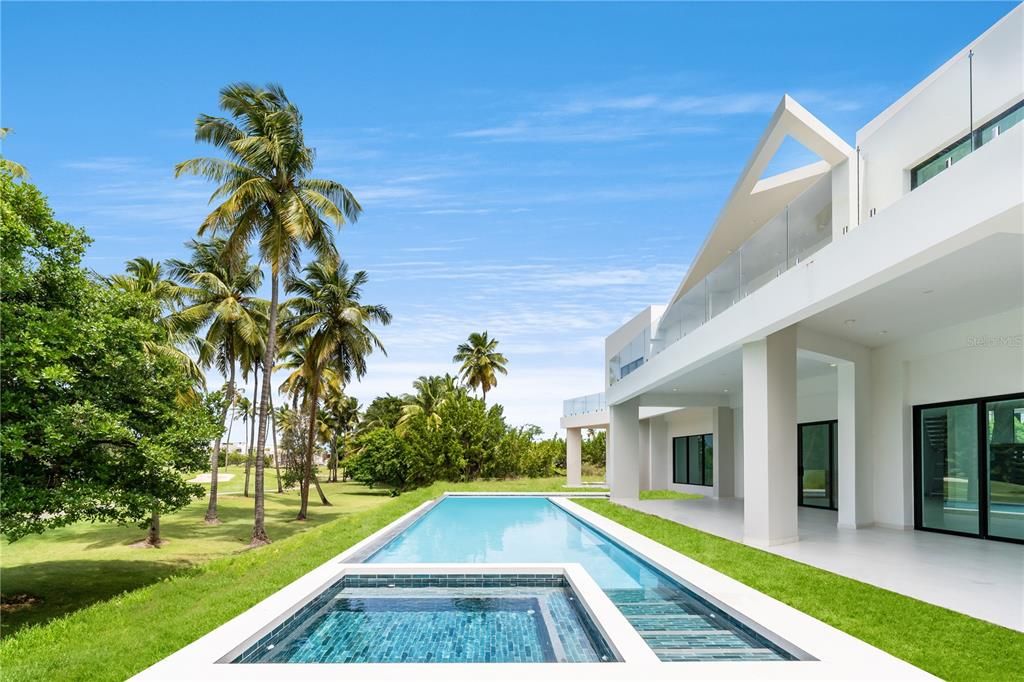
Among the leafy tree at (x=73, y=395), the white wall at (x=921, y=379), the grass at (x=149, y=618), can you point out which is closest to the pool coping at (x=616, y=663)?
the grass at (x=149, y=618)

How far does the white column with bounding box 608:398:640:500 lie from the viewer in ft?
74.5

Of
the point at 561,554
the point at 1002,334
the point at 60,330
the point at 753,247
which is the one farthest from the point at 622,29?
the point at 60,330

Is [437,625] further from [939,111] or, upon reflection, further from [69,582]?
[69,582]

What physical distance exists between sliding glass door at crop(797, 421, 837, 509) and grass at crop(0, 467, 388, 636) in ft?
47.3

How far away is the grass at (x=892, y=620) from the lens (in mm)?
5270

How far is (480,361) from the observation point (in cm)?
4734

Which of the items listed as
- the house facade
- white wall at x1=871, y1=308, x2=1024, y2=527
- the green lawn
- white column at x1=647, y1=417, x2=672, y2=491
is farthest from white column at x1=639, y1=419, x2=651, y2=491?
the green lawn

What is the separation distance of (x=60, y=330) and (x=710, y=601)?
9.26 m

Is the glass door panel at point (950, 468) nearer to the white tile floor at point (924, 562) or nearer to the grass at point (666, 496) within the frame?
the white tile floor at point (924, 562)

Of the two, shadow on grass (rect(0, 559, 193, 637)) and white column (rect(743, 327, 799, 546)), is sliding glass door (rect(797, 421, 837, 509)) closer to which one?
white column (rect(743, 327, 799, 546))

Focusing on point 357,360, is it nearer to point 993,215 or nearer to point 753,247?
point 753,247

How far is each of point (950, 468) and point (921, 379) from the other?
1589 millimetres

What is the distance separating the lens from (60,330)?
1022cm

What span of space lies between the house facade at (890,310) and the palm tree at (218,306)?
566 inches
